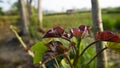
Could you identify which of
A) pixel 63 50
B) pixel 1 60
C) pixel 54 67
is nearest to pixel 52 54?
pixel 63 50

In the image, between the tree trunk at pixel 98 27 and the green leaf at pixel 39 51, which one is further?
the tree trunk at pixel 98 27

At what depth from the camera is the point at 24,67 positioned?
8.76m

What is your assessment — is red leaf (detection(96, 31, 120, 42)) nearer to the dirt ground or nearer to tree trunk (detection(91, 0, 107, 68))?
tree trunk (detection(91, 0, 107, 68))

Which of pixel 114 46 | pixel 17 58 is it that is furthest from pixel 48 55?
pixel 17 58

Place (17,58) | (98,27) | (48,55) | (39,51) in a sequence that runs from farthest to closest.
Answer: (17,58)
(98,27)
(39,51)
(48,55)

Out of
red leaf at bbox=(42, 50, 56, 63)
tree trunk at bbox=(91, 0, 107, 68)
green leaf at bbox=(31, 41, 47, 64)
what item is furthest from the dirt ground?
red leaf at bbox=(42, 50, 56, 63)

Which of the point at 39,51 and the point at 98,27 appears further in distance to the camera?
the point at 98,27

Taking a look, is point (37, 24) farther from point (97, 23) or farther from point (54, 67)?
point (54, 67)

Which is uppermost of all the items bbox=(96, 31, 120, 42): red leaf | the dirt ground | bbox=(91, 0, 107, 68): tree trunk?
bbox=(96, 31, 120, 42): red leaf

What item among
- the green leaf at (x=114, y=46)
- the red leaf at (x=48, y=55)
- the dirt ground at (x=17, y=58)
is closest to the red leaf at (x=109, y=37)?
the green leaf at (x=114, y=46)

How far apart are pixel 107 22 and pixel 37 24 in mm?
3186

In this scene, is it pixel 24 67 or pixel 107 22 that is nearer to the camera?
pixel 24 67

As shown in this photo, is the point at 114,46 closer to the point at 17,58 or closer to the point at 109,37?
the point at 109,37

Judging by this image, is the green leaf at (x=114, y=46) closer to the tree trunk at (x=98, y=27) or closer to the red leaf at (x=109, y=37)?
the red leaf at (x=109, y=37)
